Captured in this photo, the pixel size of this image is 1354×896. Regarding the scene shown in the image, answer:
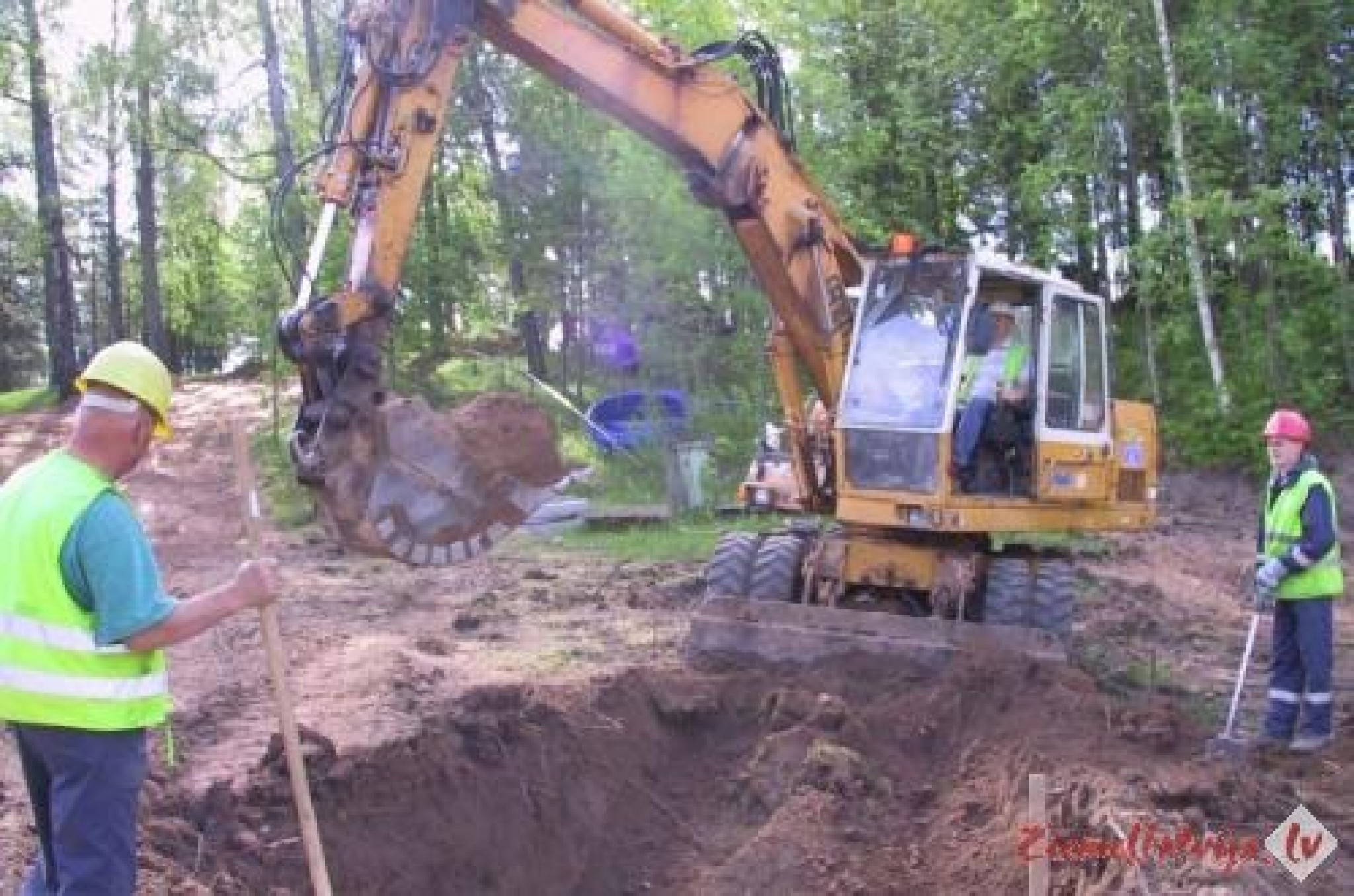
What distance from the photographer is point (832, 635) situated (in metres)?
8.03

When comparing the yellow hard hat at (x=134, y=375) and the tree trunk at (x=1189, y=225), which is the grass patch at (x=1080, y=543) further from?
the yellow hard hat at (x=134, y=375)

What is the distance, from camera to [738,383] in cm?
1812

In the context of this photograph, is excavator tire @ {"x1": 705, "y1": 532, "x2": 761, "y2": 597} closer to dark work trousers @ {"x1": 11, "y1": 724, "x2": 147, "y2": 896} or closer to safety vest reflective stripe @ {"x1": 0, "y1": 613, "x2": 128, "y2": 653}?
dark work trousers @ {"x1": 11, "y1": 724, "x2": 147, "y2": 896}

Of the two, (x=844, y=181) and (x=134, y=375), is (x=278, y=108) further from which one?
(x=134, y=375)

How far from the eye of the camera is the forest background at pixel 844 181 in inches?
677

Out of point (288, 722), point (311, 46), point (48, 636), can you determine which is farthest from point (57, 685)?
point (311, 46)

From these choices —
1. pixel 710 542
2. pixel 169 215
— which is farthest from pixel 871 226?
pixel 169 215

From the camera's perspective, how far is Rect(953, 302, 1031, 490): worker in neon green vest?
8.05 metres

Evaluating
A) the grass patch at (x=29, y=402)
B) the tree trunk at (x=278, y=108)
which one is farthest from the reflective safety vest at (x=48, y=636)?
the grass patch at (x=29, y=402)

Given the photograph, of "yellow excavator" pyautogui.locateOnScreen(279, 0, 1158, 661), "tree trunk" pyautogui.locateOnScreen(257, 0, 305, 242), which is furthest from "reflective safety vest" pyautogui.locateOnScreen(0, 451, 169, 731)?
"tree trunk" pyautogui.locateOnScreen(257, 0, 305, 242)

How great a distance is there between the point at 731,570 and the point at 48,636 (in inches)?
225

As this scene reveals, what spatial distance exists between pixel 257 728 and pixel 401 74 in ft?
10.8

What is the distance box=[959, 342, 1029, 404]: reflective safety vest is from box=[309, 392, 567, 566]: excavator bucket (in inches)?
121

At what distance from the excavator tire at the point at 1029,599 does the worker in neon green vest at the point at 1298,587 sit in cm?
116
